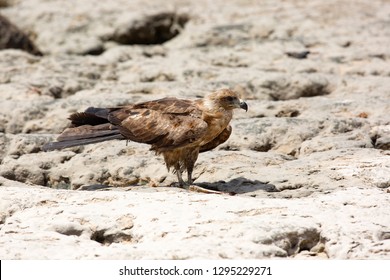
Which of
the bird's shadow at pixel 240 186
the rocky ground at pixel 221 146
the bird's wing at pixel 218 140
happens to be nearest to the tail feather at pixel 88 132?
the rocky ground at pixel 221 146

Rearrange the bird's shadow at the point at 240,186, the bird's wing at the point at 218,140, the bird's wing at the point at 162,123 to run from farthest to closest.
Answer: the bird's wing at the point at 218,140
the bird's wing at the point at 162,123
the bird's shadow at the point at 240,186

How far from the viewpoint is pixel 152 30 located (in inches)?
548

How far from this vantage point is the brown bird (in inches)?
305

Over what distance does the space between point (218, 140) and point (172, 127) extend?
59 centimetres

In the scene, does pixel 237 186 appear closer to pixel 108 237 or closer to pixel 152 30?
pixel 108 237

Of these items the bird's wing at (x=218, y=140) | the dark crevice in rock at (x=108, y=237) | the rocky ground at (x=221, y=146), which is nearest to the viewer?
the rocky ground at (x=221, y=146)

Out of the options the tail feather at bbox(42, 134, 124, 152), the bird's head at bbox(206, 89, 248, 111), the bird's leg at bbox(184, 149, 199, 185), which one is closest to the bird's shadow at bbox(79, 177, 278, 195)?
the bird's leg at bbox(184, 149, 199, 185)

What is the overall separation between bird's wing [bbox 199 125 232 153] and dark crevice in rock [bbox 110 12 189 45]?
577 centimetres

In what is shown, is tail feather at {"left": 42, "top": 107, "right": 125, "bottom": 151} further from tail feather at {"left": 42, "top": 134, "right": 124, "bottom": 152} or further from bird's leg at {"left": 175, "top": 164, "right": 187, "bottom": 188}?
bird's leg at {"left": 175, "top": 164, "right": 187, "bottom": 188}

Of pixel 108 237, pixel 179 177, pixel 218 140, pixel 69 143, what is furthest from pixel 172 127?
pixel 108 237

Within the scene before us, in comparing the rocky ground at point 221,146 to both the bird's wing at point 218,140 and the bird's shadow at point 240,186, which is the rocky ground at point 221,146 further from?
the bird's wing at point 218,140

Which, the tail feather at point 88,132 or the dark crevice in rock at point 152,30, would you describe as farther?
the dark crevice in rock at point 152,30

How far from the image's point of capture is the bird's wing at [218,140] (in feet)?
26.6

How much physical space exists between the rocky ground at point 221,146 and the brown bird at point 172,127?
1.12 feet
